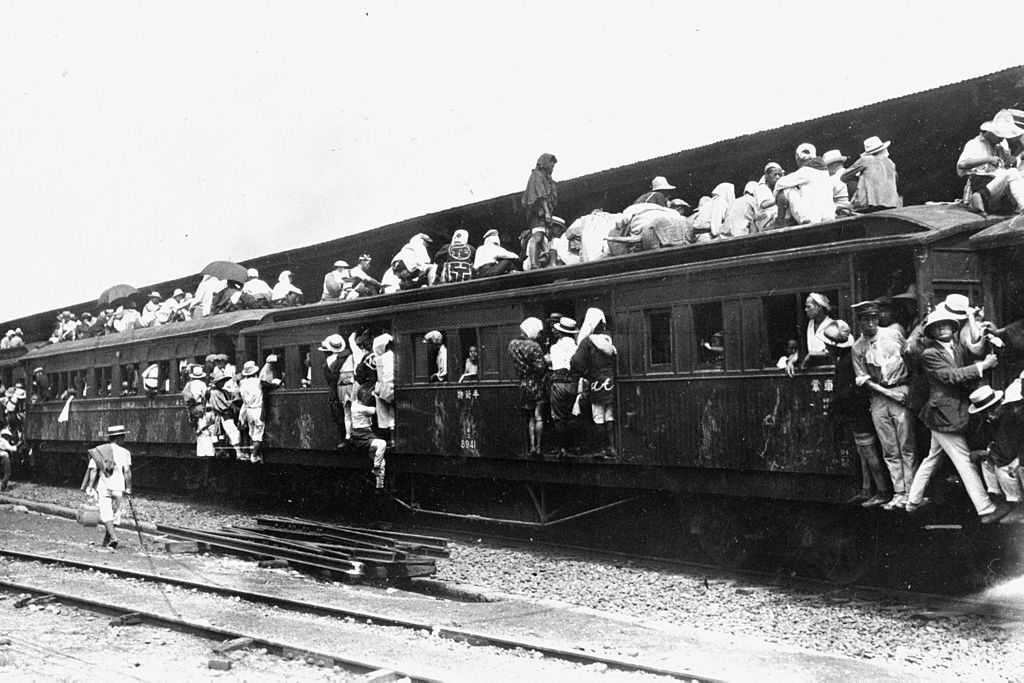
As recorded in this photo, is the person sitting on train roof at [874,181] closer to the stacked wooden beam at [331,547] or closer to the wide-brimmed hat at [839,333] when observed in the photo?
the wide-brimmed hat at [839,333]

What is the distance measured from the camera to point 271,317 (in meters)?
18.2

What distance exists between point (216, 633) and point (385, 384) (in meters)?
6.75

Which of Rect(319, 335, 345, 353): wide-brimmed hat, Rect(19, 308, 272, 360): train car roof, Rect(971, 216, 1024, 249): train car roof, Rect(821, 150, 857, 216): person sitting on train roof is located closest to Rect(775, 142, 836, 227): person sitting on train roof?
Rect(821, 150, 857, 216): person sitting on train roof

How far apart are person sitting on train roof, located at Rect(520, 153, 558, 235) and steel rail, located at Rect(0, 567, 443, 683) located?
7.24 metres

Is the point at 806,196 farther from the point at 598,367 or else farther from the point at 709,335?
the point at 598,367

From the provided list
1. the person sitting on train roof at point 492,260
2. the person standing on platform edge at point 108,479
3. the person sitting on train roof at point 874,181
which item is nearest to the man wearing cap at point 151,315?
the person standing on platform edge at point 108,479

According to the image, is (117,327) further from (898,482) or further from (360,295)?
(898,482)

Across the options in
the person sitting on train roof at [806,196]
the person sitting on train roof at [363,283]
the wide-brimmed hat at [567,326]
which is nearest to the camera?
the person sitting on train roof at [806,196]

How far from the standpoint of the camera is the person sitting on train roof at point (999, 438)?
7844mm

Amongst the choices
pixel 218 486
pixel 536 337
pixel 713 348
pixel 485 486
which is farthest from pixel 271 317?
pixel 713 348

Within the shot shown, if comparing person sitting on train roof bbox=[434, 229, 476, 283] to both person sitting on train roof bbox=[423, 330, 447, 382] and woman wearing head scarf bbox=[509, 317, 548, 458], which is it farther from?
woman wearing head scarf bbox=[509, 317, 548, 458]

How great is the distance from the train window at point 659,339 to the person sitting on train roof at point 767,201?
130cm

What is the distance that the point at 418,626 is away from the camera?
28.0 ft

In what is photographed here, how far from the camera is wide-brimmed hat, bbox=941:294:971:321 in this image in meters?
8.10
